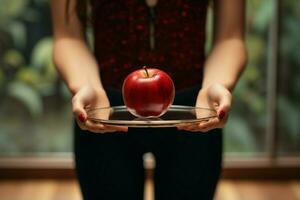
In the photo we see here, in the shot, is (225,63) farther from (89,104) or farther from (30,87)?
(30,87)

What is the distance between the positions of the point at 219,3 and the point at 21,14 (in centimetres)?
207

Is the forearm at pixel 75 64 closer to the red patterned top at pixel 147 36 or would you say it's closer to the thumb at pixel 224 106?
the red patterned top at pixel 147 36

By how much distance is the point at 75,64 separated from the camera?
44.0 inches

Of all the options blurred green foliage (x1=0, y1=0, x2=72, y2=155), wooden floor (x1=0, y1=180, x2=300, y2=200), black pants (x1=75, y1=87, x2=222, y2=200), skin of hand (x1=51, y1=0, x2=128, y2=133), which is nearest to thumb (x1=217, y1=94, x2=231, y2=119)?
black pants (x1=75, y1=87, x2=222, y2=200)

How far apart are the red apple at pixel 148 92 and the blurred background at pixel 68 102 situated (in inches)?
77.0

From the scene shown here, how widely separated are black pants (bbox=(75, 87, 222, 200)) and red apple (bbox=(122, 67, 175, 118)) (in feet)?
0.18

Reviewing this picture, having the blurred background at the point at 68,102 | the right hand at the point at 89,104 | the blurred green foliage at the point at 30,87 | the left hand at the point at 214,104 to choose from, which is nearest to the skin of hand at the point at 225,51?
the left hand at the point at 214,104

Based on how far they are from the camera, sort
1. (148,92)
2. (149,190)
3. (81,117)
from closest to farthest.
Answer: (81,117), (148,92), (149,190)

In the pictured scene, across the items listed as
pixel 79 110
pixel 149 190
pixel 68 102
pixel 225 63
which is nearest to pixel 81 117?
pixel 79 110

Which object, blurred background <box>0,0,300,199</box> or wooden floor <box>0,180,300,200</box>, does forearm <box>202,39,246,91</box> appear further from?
blurred background <box>0,0,300,199</box>

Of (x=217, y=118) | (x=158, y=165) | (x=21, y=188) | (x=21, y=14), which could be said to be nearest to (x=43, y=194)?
(x=21, y=188)

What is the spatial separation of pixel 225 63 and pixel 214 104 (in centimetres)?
11

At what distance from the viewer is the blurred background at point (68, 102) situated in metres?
3.01

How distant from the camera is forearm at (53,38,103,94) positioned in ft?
3.57
